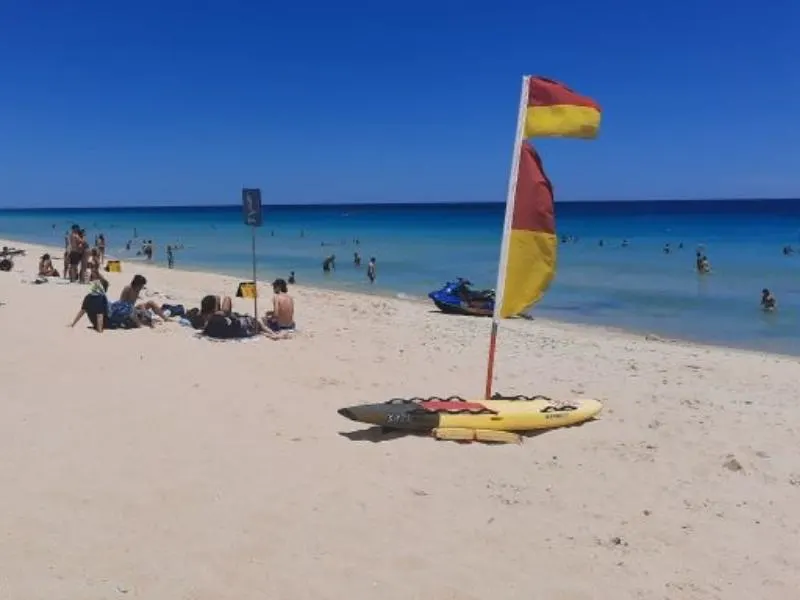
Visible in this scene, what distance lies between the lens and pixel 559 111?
24.8ft

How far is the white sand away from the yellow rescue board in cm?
17

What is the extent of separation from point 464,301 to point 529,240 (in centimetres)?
1185

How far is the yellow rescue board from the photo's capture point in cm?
736

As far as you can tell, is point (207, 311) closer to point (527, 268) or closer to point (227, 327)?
point (227, 327)

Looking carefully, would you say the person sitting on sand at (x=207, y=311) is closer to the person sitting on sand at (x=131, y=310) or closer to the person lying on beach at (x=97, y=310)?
the person sitting on sand at (x=131, y=310)

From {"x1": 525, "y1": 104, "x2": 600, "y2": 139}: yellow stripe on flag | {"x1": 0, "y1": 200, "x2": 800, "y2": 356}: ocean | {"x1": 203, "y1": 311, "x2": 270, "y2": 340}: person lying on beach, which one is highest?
{"x1": 525, "y1": 104, "x2": 600, "y2": 139}: yellow stripe on flag

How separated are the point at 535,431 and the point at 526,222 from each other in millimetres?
2107

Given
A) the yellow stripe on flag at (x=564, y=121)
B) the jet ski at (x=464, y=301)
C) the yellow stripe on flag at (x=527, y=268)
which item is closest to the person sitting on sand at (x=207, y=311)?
the yellow stripe on flag at (x=527, y=268)

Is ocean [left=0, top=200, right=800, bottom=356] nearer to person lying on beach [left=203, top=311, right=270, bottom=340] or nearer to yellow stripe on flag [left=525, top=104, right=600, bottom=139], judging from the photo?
person lying on beach [left=203, top=311, right=270, bottom=340]

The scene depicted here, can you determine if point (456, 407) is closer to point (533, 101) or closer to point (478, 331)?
point (533, 101)

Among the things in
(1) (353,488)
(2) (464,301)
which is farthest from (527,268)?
(2) (464,301)

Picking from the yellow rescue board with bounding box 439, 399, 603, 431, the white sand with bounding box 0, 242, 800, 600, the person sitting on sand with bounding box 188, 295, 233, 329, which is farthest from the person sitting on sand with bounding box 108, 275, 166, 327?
the yellow rescue board with bounding box 439, 399, 603, 431

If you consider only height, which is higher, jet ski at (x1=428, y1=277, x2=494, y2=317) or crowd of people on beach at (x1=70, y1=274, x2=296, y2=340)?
crowd of people on beach at (x1=70, y1=274, x2=296, y2=340)

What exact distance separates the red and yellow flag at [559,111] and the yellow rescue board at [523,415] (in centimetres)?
275
